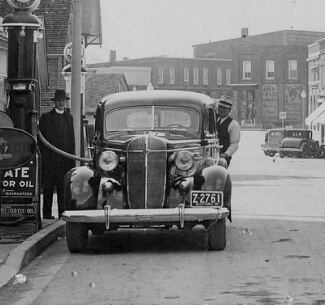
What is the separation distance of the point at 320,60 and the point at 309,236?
61456mm

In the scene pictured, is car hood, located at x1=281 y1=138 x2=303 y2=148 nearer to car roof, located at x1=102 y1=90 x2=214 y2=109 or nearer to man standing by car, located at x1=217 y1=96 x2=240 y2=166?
man standing by car, located at x1=217 y1=96 x2=240 y2=166

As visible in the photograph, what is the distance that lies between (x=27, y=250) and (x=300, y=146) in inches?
1570

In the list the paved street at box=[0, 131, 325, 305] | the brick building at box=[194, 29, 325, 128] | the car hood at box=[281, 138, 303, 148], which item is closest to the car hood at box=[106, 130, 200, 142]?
the paved street at box=[0, 131, 325, 305]

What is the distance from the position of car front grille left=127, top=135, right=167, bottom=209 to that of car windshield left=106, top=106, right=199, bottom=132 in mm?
1174

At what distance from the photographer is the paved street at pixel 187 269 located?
761 centimetres

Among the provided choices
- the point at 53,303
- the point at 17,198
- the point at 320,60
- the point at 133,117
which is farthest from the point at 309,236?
the point at 320,60

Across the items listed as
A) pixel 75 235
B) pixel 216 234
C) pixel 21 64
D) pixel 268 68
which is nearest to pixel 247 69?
pixel 268 68

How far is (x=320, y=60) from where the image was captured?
71.9 m

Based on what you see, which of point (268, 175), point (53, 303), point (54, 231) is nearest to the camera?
point (53, 303)

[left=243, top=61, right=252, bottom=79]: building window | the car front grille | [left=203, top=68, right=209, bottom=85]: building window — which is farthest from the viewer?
[left=203, top=68, right=209, bottom=85]: building window

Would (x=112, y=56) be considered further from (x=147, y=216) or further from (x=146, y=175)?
(x=147, y=216)

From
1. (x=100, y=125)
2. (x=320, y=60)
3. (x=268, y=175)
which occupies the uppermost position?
(x=320, y=60)

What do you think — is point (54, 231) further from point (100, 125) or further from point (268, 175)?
point (268, 175)

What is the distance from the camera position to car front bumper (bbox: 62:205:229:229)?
10.2m
